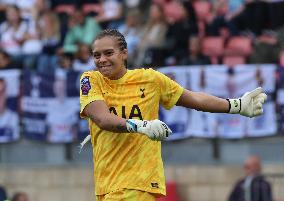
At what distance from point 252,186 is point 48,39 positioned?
4.97 metres

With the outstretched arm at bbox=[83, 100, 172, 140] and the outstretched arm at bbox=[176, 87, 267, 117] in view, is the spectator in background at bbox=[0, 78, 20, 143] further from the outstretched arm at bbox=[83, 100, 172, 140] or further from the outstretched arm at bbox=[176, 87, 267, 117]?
the outstretched arm at bbox=[83, 100, 172, 140]

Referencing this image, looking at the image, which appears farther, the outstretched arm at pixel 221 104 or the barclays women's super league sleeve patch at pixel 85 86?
the outstretched arm at pixel 221 104

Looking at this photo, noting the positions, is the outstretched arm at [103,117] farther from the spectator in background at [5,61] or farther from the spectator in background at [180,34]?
the spectator in background at [5,61]

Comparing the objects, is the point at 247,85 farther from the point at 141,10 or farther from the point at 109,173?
the point at 109,173

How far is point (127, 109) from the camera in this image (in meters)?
6.76

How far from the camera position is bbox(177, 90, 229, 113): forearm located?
703cm

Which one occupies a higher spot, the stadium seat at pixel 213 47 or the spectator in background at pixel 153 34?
the spectator in background at pixel 153 34

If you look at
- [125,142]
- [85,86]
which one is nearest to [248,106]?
[125,142]

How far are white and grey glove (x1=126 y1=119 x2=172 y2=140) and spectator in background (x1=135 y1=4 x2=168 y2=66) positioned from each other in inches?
336

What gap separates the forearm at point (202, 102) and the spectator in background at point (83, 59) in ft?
25.0

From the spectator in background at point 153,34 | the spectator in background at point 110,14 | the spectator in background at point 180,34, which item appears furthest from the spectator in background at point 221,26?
the spectator in background at point 110,14

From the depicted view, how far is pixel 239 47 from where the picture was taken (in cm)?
1438

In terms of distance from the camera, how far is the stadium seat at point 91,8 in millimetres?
16291

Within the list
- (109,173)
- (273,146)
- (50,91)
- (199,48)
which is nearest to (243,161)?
(273,146)
